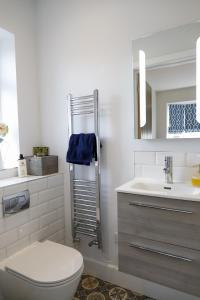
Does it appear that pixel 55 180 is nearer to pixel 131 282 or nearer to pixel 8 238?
pixel 8 238

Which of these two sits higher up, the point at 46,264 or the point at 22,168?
the point at 22,168

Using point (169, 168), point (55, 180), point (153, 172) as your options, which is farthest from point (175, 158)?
point (55, 180)

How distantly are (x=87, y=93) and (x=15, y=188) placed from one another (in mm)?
992

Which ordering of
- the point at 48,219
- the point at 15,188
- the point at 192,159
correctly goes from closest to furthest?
the point at 192,159, the point at 15,188, the point at 48,219

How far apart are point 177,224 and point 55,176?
1.19 meters

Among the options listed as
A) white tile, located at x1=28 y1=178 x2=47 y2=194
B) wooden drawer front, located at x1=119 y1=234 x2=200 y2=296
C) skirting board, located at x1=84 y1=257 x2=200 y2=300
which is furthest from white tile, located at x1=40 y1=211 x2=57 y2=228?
wooden drawer front, located at x1=119 y1=234 x2=200 y2=296

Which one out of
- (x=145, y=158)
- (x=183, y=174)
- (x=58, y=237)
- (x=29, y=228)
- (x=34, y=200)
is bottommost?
(x=58, y=237)

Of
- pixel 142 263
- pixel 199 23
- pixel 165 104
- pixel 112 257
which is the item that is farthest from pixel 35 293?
pixel 199 23

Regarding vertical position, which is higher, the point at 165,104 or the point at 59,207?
the point at 165,104

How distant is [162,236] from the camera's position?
1.33m

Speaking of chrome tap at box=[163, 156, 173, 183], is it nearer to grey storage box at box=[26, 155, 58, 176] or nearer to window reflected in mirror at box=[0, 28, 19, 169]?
grey storage box at box=[26, 155, 58, 176]

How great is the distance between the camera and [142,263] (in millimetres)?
1422

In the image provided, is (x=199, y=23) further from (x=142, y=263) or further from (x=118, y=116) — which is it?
(x=142, y=263)

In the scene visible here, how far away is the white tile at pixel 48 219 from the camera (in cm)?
194
